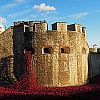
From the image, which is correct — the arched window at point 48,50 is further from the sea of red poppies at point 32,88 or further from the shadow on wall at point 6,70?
the shadow on wall at point 6,70

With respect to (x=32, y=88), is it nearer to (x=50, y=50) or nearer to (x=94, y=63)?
(x=50, y=50)

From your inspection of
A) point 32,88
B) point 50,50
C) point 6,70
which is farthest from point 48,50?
point 6,70

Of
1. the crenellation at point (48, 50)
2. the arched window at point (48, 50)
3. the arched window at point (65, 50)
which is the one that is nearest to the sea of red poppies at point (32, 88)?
the crenellation at point (48, 50)

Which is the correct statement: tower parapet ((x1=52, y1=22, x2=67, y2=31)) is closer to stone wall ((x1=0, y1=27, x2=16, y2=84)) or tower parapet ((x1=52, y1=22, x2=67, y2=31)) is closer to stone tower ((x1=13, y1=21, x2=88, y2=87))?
stone tower ((x1=13, y1=21, x2=88, y2=87))

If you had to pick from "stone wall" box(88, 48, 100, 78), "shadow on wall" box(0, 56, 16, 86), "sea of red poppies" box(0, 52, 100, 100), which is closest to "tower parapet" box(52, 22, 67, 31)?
"sea of red poppies" box(0, 52, 100, 100)

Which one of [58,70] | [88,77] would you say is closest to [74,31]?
[58,70]

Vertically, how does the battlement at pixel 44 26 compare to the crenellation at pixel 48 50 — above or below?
above

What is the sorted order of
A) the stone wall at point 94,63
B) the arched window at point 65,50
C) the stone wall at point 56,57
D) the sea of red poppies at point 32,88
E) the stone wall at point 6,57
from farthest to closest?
the stone wall at point 94,63 < the arched window at point 65,50 < the stone wall at point 6,57 < the stone wall at point 56,57 < the sea of red poppies at point 32,88

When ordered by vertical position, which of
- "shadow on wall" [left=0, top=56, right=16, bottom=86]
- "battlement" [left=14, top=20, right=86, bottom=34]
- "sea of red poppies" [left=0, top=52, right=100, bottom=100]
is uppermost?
"battlement" [left=14, top=20, right=86, bottom=34]

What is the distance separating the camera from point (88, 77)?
2627 centimetres

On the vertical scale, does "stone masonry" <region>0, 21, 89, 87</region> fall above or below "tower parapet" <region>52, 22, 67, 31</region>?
below

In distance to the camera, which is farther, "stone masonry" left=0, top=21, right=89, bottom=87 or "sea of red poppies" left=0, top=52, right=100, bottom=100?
"stone masonry" left=0, top=21, right=89, bottom=87

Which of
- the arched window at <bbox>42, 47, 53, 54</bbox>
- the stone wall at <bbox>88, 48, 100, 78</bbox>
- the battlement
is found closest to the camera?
the battlement

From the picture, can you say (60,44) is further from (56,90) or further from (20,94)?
(20,94)
